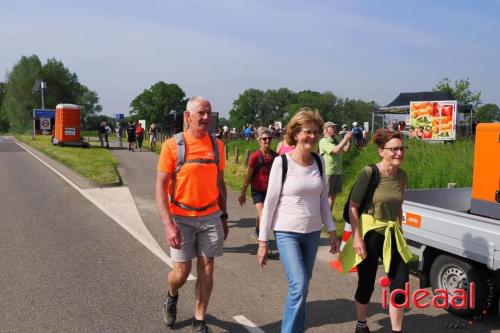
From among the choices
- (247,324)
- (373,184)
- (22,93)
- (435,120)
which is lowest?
(247,324)

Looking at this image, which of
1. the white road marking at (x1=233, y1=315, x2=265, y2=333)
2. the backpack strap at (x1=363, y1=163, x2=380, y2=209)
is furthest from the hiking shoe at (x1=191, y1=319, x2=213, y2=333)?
the backpack strap at (x1=363, y1=163, x2=380, y2=209)

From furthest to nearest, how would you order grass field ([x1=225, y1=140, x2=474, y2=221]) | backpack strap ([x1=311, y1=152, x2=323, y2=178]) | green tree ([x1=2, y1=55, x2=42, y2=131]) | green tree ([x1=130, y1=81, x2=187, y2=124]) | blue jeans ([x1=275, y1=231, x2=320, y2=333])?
green tree ([x1=130, y1=81, x2=187, y2=124])
green tree ([x1=2, y1=55, x2=42, y2=131])
grass field ([x1=225, y1=140, x2=474, y2=221])
backpack strap ([x1=311, y1=152, x2=323, y2=178])
blue jeans ([x1=275, y1=231, x2=320, y2=333])

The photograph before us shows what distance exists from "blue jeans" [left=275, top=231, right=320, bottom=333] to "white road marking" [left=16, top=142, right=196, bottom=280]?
7.34ft

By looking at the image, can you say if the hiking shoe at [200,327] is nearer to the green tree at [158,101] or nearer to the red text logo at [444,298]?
the red text logo at [444,298]

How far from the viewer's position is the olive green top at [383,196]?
3.84m

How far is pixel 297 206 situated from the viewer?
358 centimetres

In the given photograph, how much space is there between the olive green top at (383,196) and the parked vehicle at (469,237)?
2.71 feet

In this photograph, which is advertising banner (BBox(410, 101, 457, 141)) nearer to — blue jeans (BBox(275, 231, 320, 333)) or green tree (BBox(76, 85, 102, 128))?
blue jeans (BBox(275, 231, 320, 333))

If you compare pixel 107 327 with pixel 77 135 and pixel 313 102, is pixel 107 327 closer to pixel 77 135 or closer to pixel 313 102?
pixel 77 135

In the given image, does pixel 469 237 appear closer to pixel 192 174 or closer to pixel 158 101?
pixel 192 174

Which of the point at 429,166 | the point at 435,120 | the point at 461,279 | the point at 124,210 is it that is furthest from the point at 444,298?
the point at 435,120

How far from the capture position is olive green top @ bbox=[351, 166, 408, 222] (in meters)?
3.84

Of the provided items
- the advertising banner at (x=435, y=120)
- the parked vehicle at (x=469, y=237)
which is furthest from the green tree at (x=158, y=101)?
the parked vehicle at (x=469, y=237)

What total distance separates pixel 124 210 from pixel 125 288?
4936mm
